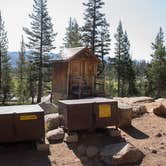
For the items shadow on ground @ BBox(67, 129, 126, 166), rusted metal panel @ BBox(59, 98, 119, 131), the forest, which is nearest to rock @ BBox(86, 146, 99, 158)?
shadow on ground @ BBox(67, 129, 126, 166)

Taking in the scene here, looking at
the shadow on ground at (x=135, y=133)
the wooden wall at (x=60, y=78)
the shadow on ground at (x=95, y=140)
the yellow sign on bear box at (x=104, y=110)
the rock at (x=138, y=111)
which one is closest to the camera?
the shadow on ground at (x=95, y=140)

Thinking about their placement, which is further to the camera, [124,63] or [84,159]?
[124,63]

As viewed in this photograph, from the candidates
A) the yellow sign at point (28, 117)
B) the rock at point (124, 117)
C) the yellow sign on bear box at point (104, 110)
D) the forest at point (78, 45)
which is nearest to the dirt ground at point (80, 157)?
the rock at point (124, 117)

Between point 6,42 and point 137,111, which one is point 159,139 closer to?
point 137,111

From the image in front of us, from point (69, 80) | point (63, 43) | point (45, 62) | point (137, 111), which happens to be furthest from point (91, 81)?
point (63, 43)

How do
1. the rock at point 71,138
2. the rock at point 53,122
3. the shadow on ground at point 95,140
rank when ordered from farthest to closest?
the rock at point 53,122 → the rock at point 71,138 → the shadow on ground at point 95,140

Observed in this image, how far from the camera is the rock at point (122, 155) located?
7.45 meters

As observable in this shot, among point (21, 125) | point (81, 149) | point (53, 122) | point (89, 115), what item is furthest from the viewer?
point (53, 122)

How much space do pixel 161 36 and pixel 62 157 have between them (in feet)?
130

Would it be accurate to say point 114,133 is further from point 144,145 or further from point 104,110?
point 144,145

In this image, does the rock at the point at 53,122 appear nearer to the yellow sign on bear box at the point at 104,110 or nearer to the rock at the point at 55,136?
the rock at the point at 55,136

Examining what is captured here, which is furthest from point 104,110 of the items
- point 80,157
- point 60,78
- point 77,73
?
point 60,78

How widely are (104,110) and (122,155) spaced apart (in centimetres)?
207

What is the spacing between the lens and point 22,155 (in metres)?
7.87
